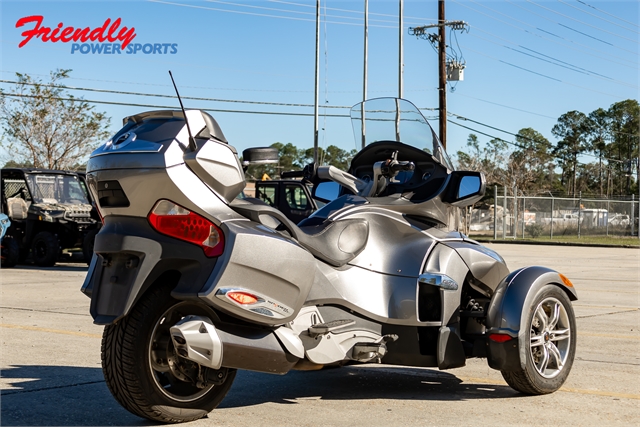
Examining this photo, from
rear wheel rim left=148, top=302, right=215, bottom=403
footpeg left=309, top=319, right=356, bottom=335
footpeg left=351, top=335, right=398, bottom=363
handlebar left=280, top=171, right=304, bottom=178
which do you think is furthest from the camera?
handlebar left=280, top=171, right=304, bottom=178

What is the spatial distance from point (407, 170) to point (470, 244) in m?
0.75

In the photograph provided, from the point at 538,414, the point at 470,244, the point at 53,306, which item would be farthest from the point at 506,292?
the point at 53,306

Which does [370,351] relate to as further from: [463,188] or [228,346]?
[463,188]

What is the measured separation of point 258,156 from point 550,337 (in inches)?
102

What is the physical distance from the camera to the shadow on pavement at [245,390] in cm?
518

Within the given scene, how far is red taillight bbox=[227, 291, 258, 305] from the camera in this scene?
4.56 meters

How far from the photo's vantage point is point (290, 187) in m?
20.6

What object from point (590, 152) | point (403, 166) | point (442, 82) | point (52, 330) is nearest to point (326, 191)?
point (403, 166)

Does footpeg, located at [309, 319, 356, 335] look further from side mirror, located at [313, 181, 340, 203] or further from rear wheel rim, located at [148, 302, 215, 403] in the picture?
side mirror, located at [313, 181, 340, 203]

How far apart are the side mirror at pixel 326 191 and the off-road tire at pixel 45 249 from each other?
13.4 meters

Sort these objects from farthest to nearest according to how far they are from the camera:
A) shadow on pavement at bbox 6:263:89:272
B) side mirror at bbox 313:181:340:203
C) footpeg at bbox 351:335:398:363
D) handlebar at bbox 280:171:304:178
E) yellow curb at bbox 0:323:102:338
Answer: shadow on pavement at bbox 6:263:89:272 < yellow curb at bbox 0:323:102:338 < handlebar at bbox 280:171:304:178 < side mirror at bbox 313:181:340:203 < footpeg at bbox 351:335:398:363

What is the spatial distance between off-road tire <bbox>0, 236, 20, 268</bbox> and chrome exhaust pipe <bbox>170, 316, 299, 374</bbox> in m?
15.8

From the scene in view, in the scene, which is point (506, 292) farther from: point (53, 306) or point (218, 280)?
point (53, 306)

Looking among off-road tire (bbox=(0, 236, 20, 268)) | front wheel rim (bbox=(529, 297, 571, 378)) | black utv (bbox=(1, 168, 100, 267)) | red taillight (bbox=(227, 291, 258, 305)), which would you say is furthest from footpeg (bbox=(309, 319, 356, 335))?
off-road tire (bbox=(0, 236, 20, 268))
